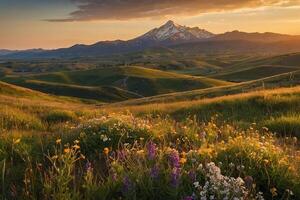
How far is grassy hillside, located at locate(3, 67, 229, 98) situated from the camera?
5266 inches

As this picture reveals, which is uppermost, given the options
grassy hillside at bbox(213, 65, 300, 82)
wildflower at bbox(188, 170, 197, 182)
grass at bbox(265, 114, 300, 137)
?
wildflower at bbox(188, 170, 197, 182)

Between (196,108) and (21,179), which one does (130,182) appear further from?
(196,108)

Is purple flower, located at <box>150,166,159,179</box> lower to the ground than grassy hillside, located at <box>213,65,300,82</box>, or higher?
higher

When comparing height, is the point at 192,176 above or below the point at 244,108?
above

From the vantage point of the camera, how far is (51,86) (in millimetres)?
139125

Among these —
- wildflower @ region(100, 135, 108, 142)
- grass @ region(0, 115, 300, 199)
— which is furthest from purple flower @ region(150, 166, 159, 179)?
wildflower @ region(100, 135, 108, 142)

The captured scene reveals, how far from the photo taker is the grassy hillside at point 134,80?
134m

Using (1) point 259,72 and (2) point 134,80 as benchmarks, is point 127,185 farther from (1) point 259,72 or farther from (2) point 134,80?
(2) point 134,80

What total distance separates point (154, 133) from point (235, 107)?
32.0ft

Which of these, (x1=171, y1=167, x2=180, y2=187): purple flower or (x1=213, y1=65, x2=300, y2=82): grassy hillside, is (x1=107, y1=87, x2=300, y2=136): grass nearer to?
(x1=171, y1=167, x2=180, y2=187): purple flower

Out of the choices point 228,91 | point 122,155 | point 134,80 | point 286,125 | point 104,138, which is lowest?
point 134,80

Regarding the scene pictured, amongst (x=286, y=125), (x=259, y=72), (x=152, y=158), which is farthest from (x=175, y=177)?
(x=259, y=72)

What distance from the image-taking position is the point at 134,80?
15225cm

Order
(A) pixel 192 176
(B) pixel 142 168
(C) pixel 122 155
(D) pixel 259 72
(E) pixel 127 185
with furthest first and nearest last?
(D) pixel 259 72 → (C) pixel 122 155 → (B) pixel 142 168 → (A) pixel 192 176 → (E) pixel 127 185
